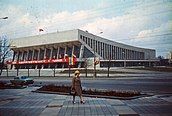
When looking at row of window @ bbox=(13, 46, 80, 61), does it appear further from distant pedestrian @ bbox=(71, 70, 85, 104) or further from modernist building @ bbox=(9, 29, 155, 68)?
distant pedestrian @ bbox=(71, 70, 85, 104)

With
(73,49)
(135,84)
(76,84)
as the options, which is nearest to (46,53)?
(73,49)

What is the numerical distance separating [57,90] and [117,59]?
68854 millimetres

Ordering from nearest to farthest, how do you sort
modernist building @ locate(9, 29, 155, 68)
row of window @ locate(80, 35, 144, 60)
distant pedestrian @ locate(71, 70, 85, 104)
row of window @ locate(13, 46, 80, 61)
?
distant pedestrian @ locate(71, 70, 85, 104) → modernist building @ locate(9, 29, 155, 68) → row of window @ locate(13, 46, 80, 61) → row of window @ locate(80, 35, 144, 60)

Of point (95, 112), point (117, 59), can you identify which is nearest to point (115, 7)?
point (95, 112)

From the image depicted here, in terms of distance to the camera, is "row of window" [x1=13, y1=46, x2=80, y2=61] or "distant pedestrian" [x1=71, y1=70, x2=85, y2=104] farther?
"row of window" [x1=13, y1=46, x2=80, y2=61]

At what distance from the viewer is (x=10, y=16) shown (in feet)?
64.0

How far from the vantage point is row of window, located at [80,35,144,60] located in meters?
78.8

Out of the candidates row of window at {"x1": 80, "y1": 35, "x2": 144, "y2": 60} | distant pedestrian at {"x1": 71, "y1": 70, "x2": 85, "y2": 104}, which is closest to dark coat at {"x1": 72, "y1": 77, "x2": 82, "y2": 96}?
distant pedestrian at {"x1": 71, "y1": 70, "x2": 85, "y2": 104}

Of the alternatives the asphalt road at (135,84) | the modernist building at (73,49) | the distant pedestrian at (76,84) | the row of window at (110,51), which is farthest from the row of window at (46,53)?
the distant pedestrian at (76,84)

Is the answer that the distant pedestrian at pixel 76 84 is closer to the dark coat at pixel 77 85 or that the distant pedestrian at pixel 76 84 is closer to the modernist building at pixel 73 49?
the dark coat at pixel 77 85

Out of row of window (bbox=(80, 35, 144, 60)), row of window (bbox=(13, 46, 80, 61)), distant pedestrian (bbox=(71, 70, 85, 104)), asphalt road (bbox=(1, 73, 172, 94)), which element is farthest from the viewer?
row of window (bbox=(80, 35, 144, 60))

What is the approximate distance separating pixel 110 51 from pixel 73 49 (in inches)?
620

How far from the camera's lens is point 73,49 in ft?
252

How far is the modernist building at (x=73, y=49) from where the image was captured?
74250 millimetres
